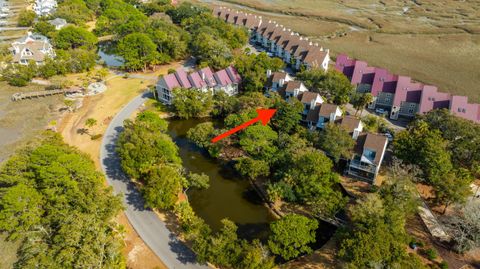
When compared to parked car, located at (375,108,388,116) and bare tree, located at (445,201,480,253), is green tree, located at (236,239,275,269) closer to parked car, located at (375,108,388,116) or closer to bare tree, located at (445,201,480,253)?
bare tree, located at (445,201,480,253)

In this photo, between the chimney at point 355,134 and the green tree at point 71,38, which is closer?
the chimney at point 355,134

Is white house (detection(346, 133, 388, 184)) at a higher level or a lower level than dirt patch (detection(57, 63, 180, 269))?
higher

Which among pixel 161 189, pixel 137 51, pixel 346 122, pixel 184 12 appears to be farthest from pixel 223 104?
pixel 184 12

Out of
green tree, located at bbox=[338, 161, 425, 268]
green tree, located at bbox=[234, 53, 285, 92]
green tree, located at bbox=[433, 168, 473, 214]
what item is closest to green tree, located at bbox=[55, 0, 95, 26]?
green tree, located at bbox=[234, 53, 285, 92]

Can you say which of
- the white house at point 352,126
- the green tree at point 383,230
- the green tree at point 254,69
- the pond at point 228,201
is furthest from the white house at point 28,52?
the green tree at point 383,230

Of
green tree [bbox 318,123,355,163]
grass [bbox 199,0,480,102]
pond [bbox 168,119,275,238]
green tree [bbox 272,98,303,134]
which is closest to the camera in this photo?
pond [bbox 168,119,275,238]

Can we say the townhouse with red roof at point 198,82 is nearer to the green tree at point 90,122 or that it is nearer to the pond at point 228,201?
the green tree at point 90,122

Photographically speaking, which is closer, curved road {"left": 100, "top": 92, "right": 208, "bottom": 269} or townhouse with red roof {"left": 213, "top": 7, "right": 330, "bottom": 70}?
curved road {"left": 100, "top": 92, "right": 208, "bottom": 269}
